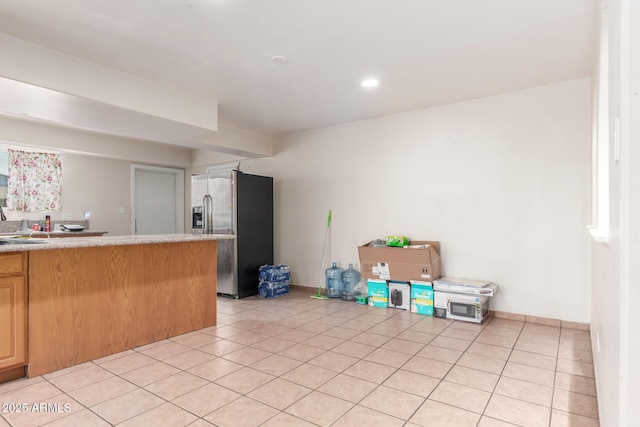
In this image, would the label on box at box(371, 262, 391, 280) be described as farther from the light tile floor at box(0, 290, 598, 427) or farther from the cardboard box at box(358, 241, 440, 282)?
the light tile floor at box(0, 290, 598, 427)

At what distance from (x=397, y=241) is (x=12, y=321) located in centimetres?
380

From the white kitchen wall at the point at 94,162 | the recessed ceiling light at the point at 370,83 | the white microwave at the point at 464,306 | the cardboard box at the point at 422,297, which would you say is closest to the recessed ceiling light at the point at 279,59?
the recessed ceiling light at the point at 370,83

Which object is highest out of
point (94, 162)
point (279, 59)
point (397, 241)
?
point (279, 59)

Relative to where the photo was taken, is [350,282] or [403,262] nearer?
[403,262]

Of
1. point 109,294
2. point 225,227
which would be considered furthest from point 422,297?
point 109,294

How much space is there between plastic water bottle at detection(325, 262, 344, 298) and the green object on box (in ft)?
3.33

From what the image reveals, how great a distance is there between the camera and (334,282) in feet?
17.3

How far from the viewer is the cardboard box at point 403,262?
422cm

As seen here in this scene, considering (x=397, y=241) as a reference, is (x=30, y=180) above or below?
above

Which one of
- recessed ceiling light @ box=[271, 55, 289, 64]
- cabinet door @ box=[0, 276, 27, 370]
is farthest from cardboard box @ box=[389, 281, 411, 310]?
cabinet door @ box=[0, 276, 27, 370]

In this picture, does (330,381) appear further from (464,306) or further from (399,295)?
(399,295)

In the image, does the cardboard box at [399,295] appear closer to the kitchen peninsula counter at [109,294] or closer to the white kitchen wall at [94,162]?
the kitchen peninsula counter at [109,294]

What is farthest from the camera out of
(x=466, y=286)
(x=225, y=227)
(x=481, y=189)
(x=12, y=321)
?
(x=225, y=227)

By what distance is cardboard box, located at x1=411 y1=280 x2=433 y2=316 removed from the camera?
13.9ft
